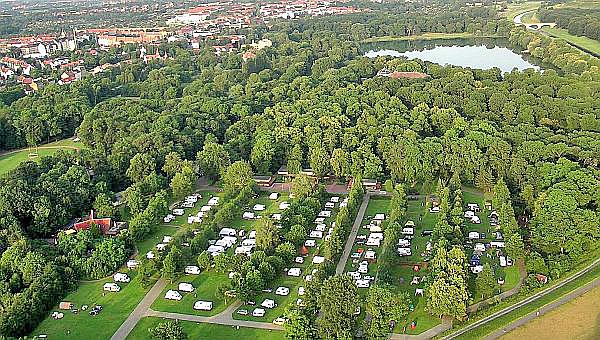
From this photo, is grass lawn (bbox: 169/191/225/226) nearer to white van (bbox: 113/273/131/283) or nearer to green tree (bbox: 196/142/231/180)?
green tree (bbox: 196/142/231/180)

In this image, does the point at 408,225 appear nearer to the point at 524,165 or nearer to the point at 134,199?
the point at 524,165

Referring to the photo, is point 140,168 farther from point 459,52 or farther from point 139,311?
point 459,52

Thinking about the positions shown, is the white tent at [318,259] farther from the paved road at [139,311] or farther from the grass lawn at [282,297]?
the paved road at [139,311]

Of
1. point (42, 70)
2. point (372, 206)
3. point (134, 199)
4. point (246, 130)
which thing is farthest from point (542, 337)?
point (42, 70)

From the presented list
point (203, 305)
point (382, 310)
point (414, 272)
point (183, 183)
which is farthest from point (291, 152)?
point (382, 310)

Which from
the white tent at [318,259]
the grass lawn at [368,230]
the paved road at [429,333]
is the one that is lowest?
the paved road at [429,333]

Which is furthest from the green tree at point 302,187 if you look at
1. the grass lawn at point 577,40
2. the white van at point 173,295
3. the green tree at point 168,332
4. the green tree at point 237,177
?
the grass lawn at point 577,40
